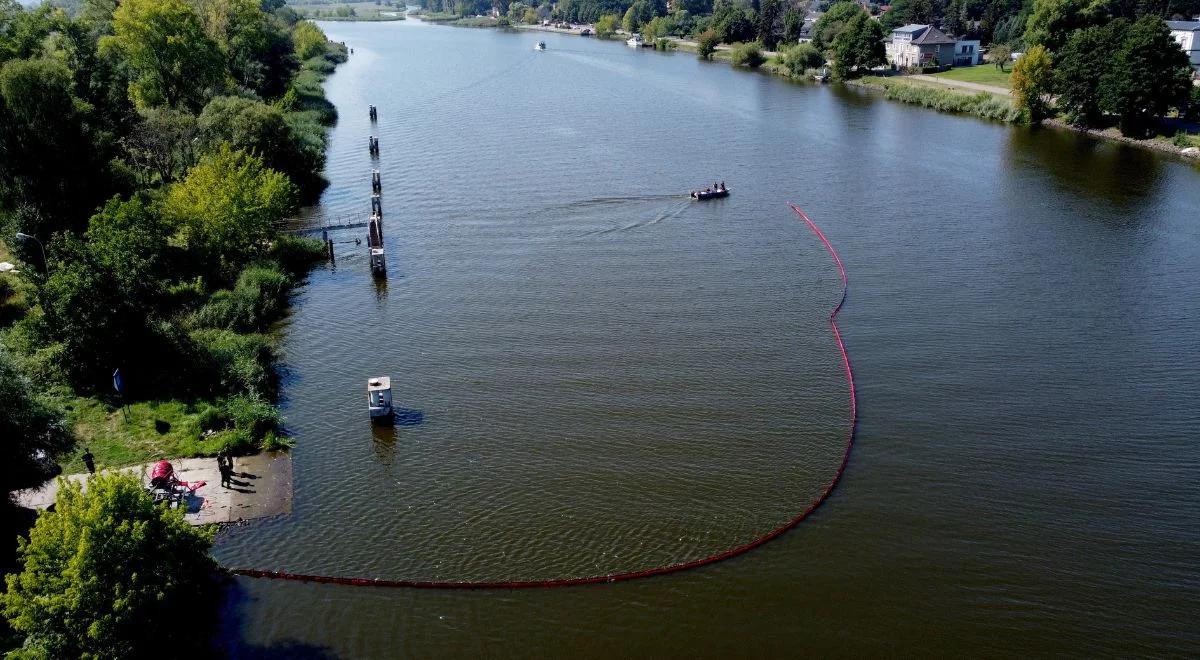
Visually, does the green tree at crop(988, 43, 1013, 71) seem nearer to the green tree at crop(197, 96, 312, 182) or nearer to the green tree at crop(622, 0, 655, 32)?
the green tree at crop(197, 96, 312, 182)

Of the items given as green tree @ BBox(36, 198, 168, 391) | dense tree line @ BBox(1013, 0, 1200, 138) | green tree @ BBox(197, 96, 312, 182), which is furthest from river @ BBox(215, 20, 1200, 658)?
dense tree line @ BBox(1013, 0, 1200, 138)

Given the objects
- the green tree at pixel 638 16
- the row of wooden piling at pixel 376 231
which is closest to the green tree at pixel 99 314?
the row of wooden piling at pixel 376 231

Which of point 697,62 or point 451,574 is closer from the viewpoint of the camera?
point 451,574

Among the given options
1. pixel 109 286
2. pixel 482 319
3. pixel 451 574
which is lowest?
pixel 451 574

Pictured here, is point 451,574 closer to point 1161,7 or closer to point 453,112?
point 453,112

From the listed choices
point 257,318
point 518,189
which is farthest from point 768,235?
point 257,318

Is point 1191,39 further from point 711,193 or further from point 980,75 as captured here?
point 711,193
